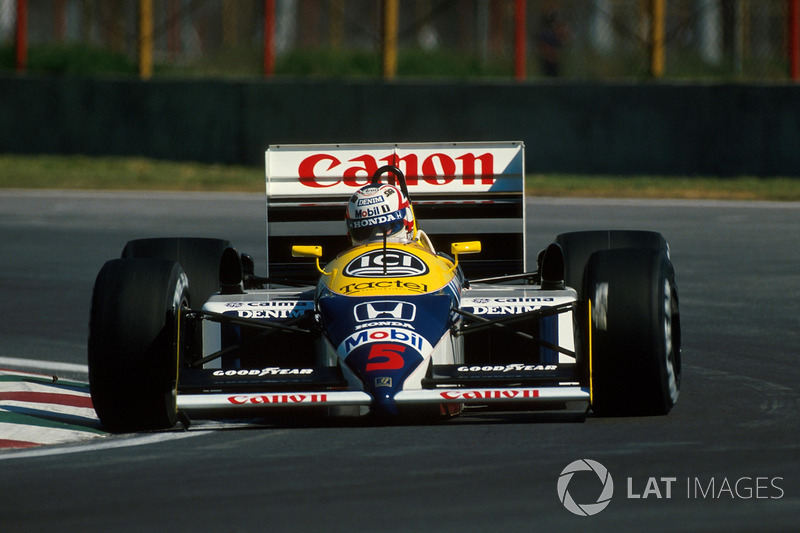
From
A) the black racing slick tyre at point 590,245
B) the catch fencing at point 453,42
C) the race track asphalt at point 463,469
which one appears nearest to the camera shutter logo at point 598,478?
the race track asphalt at point 463,469

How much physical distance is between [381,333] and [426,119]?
14.3 meters

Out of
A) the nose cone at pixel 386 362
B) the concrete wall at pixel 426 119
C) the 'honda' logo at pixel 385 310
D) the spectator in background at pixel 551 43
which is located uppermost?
the spectator in background at pixel 551 43

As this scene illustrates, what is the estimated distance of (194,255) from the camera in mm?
10820

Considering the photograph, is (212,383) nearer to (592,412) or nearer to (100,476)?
(100,476)

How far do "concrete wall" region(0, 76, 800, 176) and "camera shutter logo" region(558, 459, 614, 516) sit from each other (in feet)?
46.4

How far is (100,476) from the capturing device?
291 inches

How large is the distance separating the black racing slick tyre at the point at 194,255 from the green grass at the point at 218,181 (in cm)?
1141

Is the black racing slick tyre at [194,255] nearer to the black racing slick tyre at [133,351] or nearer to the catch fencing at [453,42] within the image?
the black racing slick tyre at [133,351]

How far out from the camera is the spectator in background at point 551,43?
24.5m

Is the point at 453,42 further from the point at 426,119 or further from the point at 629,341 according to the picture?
the point at 629,341

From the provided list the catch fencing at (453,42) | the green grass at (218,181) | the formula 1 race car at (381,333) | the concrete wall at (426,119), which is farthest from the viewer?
the catch fencing at (453,42)

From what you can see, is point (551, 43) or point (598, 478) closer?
point (598, 478)

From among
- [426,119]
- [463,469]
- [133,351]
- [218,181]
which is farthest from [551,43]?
[463,469]

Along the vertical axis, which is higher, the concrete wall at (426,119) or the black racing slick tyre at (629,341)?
the concrete wall at (426,119)
